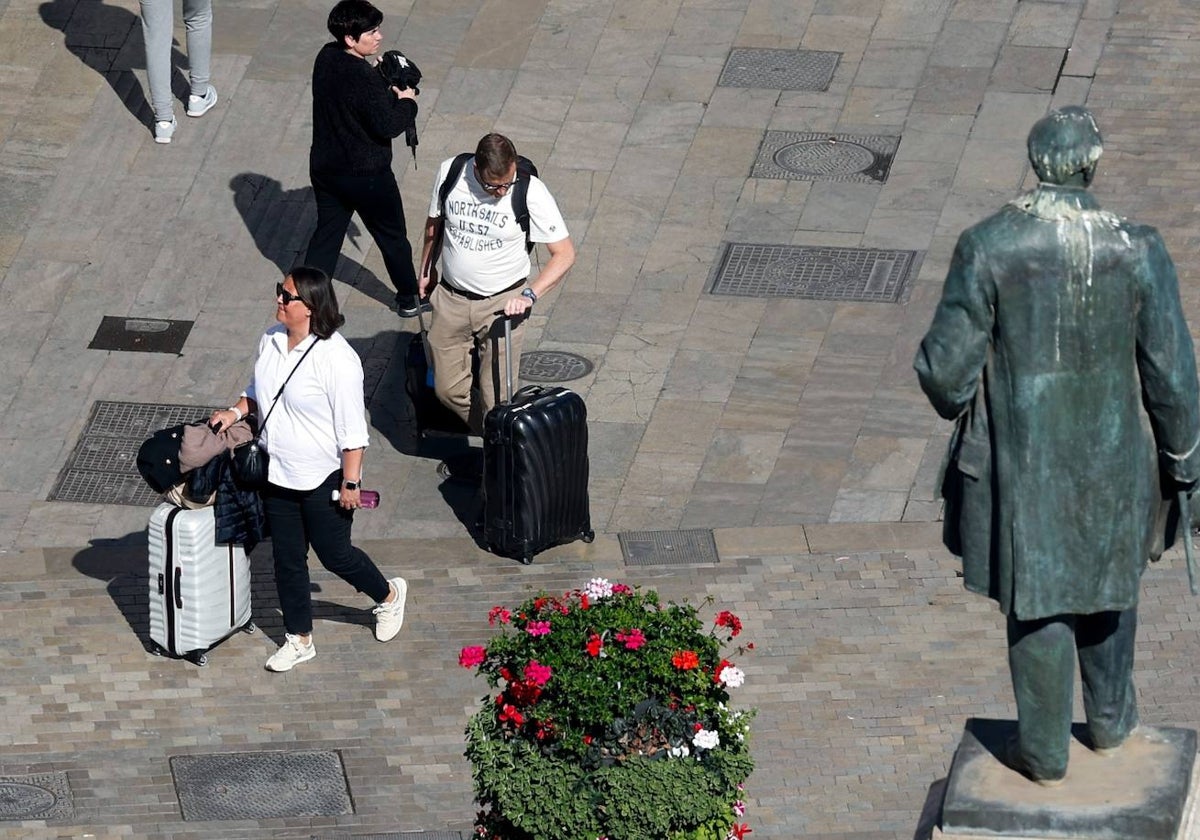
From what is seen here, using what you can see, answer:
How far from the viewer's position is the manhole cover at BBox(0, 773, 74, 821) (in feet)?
36.1

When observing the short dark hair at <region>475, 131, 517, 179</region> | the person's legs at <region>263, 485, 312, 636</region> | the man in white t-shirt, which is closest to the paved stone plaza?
the person's legs at <region>263, 485, 312, 636</region>

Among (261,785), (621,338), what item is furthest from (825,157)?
(261,785)

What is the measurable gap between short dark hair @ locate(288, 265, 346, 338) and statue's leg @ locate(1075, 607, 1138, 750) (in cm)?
424

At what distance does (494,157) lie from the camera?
1205 cm

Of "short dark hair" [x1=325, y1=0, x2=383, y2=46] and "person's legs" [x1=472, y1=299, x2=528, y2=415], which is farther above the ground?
"short dark hair" [x1=325, y1=0, x2=383, y2=46]

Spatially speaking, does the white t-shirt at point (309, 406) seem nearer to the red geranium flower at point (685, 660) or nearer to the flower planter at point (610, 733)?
the flower planter at point (610, 733)

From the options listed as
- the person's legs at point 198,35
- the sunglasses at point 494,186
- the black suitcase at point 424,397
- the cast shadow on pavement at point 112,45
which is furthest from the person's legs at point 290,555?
the cast shadow on pavement at point 112,45

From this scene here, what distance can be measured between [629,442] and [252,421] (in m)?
2.81

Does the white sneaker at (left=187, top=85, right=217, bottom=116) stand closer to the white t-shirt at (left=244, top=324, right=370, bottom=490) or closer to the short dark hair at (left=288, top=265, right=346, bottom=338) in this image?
the white t-shirt at (left=244, top=324, right=370, bottom=490)

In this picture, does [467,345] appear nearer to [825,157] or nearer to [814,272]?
[814,272]

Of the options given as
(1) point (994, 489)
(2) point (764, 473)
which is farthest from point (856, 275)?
(1) point (994, 489)

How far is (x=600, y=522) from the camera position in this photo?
13016 millimetres

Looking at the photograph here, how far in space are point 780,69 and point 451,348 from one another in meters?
5.05

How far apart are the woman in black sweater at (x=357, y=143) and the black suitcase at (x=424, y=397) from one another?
121 cm
